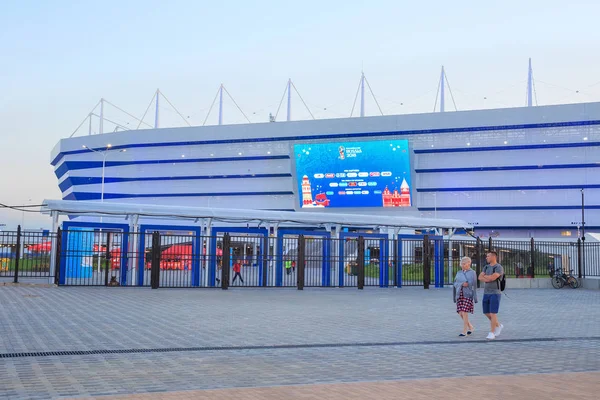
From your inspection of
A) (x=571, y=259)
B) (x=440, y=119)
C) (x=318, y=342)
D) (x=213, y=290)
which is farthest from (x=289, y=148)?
(x=318, y=342)

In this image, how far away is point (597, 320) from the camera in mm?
16656

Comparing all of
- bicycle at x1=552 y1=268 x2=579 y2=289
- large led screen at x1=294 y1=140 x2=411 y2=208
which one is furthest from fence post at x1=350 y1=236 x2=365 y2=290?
large led screen at x1=294 y1=140 x2=411 y2=208

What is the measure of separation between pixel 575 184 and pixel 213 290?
58016 millimetres

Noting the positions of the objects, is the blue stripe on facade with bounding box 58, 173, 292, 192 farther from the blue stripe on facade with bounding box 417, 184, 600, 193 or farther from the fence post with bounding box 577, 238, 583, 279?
the fence post with bounding box 577, 238, 583, 279

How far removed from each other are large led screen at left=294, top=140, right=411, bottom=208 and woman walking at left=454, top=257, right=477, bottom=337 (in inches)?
2538

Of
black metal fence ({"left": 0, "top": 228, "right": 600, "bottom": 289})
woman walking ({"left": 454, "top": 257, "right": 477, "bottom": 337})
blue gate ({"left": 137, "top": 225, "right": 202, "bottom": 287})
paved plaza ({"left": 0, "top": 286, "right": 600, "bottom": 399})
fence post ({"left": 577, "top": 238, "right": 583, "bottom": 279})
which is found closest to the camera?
paved plaza ({"left": 0, "top": 286, "right": 600, "bottom": 399})

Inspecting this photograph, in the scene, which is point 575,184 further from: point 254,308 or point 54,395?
point 54,395

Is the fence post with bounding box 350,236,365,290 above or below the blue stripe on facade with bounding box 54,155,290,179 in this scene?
below

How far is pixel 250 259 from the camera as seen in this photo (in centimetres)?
2759

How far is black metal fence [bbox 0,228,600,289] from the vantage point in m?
25.8

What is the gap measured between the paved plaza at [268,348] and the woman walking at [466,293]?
334mm

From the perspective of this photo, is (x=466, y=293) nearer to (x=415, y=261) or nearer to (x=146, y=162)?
(x=415, y=261)

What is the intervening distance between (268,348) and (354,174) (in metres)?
68.5

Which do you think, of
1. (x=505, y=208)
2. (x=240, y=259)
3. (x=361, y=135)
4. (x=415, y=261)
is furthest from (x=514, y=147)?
(x=240, y=259)
